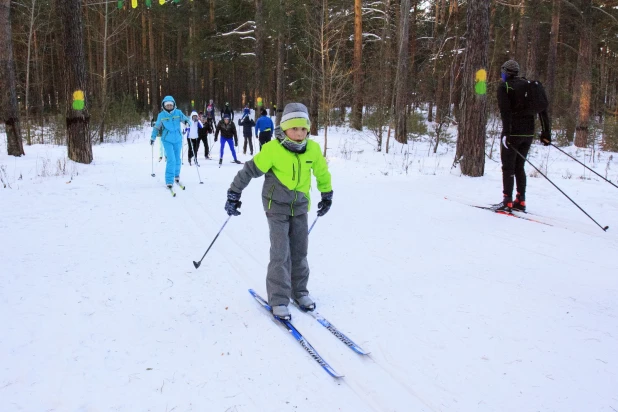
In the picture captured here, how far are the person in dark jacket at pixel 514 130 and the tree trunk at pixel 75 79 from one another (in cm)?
948

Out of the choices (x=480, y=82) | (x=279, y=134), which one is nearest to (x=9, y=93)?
(x=279, y=134)

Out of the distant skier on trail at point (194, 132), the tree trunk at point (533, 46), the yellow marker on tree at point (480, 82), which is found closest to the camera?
the yellow marker on tree at point (480, 82)

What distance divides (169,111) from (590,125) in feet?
62.6

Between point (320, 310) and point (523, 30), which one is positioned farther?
point (523, 30)

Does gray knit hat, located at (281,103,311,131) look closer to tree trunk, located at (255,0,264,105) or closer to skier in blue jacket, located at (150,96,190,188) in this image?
skier in blue jacket, located at (150,96,190,188)

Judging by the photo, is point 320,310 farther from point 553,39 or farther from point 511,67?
point 553,39

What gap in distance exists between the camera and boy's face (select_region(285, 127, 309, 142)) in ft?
11.3

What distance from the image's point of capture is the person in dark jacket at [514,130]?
256 inches

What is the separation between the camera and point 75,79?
10398mm

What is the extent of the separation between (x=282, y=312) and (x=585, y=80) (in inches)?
776

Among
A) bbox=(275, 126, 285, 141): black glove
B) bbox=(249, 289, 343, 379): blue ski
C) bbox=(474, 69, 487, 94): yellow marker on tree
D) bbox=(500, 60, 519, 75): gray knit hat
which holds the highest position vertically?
bbox=(474, 69, 487, 94): yellow marker on tree

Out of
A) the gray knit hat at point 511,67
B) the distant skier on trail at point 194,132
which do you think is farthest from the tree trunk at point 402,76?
the gray knit hat at point 511,67

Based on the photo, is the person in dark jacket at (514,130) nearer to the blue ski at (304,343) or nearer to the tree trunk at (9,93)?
the blue ski at (304,343)

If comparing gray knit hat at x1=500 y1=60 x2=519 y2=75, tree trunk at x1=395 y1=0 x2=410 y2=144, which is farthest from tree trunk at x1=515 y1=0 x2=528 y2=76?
gray knit hat at x1=500 y1=60 x2=519 y2=75
